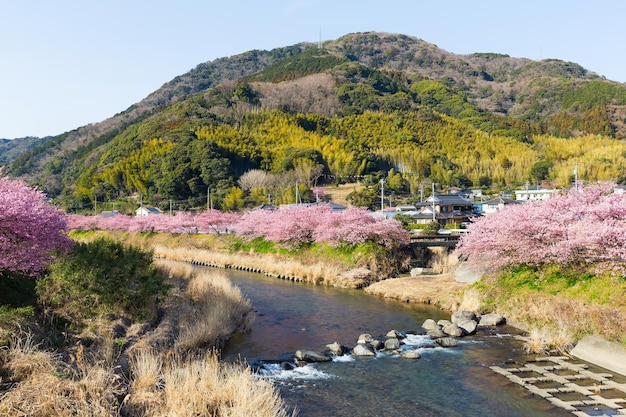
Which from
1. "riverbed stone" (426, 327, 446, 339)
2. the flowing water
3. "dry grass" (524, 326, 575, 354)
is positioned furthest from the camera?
"riverbed stone" (426, 327, 446, 339)

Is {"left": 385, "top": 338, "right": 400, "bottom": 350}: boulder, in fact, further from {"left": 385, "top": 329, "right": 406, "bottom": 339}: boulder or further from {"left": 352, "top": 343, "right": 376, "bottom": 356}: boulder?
{"left": 385, "top": 329, "right": 406, "bottom": 339}: boulder

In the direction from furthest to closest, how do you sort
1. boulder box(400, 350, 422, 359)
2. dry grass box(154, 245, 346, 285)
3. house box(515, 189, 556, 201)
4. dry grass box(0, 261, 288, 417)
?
house box(515, 189, 556, 201)
dry grass box(154, 245, 346, 285)
boulder box(400, 350, 422, 359)
dry grass box(0, 261, 288, 417)

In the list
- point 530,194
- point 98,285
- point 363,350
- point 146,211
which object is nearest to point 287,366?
point 363,350

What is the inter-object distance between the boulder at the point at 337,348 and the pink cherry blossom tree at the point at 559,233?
11118 millimetres

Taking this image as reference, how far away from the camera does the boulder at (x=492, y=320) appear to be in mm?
21562

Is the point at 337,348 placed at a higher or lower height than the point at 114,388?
lower

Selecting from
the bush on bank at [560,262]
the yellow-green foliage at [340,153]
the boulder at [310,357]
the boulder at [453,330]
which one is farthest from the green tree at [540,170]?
the boulder at [310,357]

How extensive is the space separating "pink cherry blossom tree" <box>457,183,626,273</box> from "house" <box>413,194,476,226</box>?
3944 cm

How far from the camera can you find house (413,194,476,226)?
6619 cm

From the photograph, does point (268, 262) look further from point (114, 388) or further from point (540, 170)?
point (540, 170)

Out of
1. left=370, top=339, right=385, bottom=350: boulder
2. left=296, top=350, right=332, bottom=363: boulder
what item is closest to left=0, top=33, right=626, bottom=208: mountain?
left=370, top=339, right=385, bottom=350: boulder

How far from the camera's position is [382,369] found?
1573 centimetres

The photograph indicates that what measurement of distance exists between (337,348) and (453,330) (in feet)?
19.1

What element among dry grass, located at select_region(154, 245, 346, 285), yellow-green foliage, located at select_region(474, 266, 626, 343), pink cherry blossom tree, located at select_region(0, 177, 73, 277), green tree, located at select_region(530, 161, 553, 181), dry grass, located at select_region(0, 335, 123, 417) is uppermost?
green tree, located at select_region(530, 161, 553, 181)
